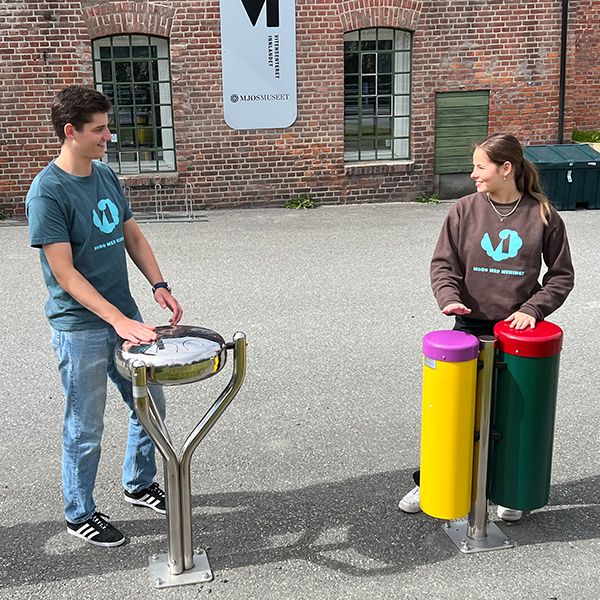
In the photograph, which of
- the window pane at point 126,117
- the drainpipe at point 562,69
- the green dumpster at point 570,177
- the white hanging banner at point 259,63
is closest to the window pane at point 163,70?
the window pane at point 126,117

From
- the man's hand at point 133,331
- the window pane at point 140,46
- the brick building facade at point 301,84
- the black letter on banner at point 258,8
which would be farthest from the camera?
the window pane at point 140,46

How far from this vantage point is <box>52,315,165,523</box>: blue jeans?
3.54 metres

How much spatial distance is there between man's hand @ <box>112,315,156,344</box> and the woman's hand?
61.1 inches

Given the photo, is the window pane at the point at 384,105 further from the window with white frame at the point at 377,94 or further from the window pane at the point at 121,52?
the window pane at the point at 121,52

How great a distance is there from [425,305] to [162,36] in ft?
22.2

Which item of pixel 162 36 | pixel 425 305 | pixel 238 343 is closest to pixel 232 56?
pixel 162 36

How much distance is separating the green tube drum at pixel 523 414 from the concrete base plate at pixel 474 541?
188mm

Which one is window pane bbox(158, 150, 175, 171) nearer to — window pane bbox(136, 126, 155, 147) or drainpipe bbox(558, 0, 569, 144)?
window pane bbox(136, 126, 155, 147)

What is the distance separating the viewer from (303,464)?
4.50 meters

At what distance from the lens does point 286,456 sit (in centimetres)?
460

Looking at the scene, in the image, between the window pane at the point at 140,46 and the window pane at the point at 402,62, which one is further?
the window pane at the point at 402,62

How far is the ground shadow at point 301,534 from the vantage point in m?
3.57

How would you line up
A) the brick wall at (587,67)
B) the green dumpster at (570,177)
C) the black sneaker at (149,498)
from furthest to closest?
the brick wall at (587,67), the green dumpster at (570,177), the black sneaker at (149,498)

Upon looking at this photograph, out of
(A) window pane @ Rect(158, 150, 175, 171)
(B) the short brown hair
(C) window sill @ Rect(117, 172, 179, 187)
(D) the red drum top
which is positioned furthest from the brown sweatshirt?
(A) window pane @ Rect(158, 150, 175, 171)
